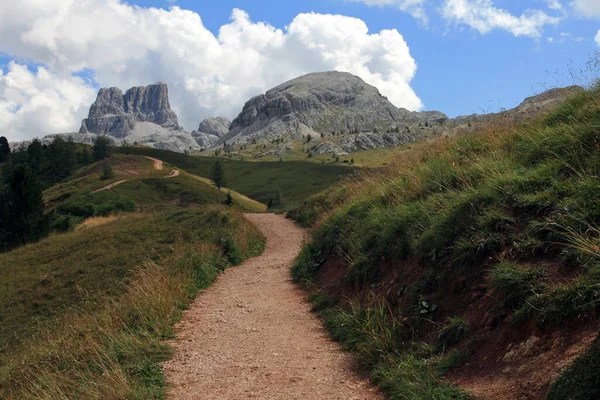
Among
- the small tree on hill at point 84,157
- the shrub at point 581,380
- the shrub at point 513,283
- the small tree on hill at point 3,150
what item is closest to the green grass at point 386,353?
the shrub at point 581,380

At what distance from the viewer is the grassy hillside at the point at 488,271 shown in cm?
430

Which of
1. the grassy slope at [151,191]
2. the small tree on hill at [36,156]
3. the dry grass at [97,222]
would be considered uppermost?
the small tree on hill at [36,156]

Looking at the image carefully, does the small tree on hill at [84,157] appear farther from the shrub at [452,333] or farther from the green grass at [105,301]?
the shrub at [452,333]

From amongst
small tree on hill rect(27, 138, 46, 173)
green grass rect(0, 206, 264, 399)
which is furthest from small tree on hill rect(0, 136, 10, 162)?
green grass rect(0, 206, 264, 399)

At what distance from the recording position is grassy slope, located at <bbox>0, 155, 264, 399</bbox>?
6.32 metres

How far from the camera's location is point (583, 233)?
4902mm

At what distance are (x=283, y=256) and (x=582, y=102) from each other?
11.6 m

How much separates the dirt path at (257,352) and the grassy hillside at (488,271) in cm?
46

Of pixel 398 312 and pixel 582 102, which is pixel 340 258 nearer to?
pixel 398 312

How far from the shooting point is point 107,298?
487 inches

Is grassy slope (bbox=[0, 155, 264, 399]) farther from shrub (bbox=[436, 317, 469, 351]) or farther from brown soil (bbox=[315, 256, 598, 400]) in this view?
brown soil (bbox=[315, 256, 598, 400])

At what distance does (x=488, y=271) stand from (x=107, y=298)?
408 inches

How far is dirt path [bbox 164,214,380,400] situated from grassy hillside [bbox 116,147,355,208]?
102m

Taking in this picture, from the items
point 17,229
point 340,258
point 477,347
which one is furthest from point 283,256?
point 17,229
